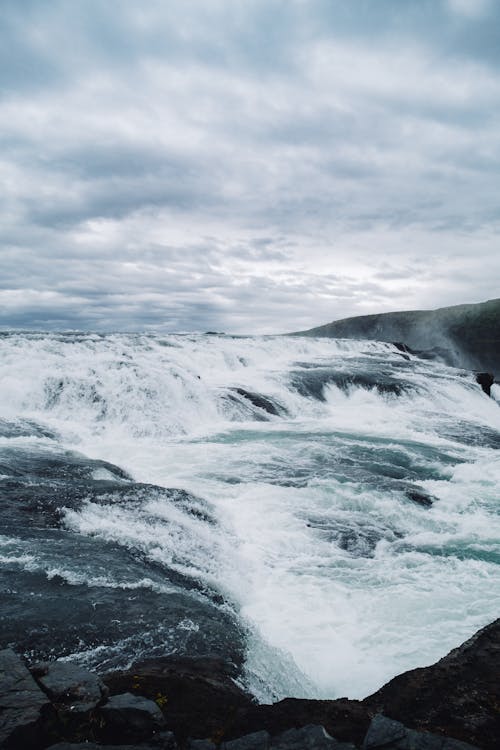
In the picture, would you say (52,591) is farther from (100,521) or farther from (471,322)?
(471,322)

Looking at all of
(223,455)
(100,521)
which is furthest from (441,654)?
(223,455)

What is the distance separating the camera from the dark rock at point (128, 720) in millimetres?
2791

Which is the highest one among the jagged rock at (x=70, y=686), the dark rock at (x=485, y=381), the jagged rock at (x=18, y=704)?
the dark rock at (x=485, y=381)

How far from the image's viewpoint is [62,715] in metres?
2.79

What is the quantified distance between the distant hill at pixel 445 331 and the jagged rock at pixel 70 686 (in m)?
41.2

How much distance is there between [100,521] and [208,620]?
282 centimetres

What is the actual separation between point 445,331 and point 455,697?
52850mm

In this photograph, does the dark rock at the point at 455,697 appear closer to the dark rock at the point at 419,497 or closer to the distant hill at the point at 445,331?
the dark rock at the point at 419,497

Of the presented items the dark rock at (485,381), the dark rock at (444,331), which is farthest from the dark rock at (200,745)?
the dark rock at (444,331)

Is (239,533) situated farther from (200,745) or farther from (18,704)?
(18,704)

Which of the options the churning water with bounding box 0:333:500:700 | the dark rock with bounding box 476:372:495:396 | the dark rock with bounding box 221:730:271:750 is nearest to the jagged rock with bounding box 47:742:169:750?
the dark rock with bounding box 221:730:271:750

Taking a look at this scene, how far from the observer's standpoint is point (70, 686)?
3041 millimetres

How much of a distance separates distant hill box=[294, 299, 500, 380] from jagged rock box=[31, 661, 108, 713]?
135 ft

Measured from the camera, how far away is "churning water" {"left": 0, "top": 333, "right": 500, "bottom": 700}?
484 cm
